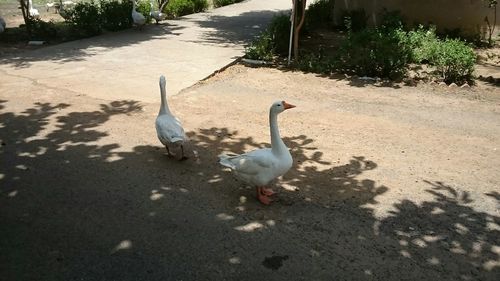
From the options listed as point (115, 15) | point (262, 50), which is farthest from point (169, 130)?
point (115, 15)

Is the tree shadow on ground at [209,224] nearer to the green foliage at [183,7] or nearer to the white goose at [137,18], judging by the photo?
the white goose at [137,18]

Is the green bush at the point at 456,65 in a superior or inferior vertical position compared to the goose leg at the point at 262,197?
superior

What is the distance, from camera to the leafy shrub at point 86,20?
46.4ft

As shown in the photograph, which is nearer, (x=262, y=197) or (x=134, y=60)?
(x=262, y=197)

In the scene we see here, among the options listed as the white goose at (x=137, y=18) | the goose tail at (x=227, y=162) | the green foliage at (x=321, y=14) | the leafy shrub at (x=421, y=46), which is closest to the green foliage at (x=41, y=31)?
the white goose at (x=137, y=18)

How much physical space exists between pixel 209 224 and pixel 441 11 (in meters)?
12.3

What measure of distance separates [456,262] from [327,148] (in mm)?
2819

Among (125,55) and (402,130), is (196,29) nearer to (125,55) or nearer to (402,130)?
(125,55)

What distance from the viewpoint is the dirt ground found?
13.4ft

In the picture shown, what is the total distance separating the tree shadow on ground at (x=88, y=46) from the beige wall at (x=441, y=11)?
6721mm

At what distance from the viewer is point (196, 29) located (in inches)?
621

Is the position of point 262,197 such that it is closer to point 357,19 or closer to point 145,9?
point 357,19

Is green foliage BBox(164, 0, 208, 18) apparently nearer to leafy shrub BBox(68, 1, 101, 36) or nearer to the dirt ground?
leafy shrub BBox(68, 1, 101, 36)

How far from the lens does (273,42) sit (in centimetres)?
1189
